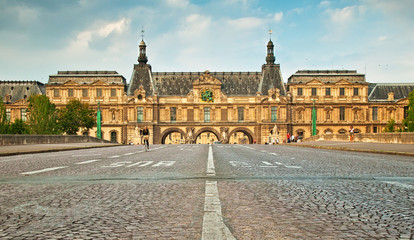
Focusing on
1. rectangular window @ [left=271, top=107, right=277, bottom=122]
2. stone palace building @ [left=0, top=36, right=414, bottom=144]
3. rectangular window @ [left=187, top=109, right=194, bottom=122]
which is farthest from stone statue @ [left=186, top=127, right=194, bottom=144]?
rectangular window @ [left=271, top=107, right=277, bottom=122]

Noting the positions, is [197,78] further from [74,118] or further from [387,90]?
[387,90]

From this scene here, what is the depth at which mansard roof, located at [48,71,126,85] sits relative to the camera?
81.3 meters

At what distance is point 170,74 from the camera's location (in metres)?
85.8

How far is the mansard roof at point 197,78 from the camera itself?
272ft

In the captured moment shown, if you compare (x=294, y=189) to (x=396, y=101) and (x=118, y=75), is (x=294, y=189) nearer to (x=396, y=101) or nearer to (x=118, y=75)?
(x=118, y=75)

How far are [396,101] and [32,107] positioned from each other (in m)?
67.7

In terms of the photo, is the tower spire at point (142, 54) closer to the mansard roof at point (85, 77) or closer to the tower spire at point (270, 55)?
the mansard roof at point (85, 77)

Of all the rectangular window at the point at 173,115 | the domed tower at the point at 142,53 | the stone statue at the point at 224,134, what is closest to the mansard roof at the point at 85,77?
the domed tower at the point at 142,53

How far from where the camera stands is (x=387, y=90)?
84.6 metres

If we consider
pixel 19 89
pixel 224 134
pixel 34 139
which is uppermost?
pixel 19 89

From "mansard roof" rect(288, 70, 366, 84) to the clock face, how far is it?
15.7 meters

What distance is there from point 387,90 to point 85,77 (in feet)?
200

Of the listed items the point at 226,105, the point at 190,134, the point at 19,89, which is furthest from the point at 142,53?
the point at 19,89

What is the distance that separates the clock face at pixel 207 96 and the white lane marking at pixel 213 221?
246 feet
